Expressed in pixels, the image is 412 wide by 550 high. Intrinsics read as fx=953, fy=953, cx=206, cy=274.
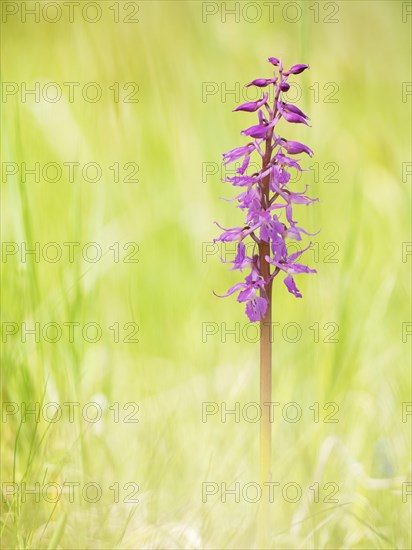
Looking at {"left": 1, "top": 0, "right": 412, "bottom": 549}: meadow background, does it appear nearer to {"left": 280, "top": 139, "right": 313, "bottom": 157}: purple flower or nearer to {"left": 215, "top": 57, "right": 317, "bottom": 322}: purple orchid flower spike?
{"left": 215, "top": 57, "right": 317, "bottom": 322}: purple orchid flower spike

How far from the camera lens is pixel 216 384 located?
115 inches

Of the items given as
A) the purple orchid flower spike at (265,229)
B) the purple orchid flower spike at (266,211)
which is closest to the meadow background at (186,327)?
the purple orchid flower spike at (265,229)

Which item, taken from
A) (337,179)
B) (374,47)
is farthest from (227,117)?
(374,47)

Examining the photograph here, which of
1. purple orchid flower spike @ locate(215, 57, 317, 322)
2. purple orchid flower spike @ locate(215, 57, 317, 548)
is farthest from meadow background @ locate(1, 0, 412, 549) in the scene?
purple orchid flower spike @ locate(215, 57, 317, 322)

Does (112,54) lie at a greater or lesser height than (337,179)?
greater

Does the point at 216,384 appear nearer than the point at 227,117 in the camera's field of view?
Yes

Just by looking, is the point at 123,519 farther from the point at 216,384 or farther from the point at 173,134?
the point at 173,134

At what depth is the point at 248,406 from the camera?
275 centimetres

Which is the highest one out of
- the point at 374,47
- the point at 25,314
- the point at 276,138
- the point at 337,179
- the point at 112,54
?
the point at 374,47

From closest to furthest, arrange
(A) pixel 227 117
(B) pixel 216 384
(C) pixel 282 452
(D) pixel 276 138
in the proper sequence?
1. (D) pixel 276 138
2. (C) pixel 282 452
3. (B) pixel 216 384
4. (A) pixel 227 117

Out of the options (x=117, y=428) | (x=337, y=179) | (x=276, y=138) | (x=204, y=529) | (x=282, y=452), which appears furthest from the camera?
(x=337, y=179)

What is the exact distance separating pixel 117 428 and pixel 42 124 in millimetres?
2108

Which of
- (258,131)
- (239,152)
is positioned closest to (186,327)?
A: (239,152)

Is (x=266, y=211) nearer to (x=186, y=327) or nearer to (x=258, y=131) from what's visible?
(x=258, y=131)
